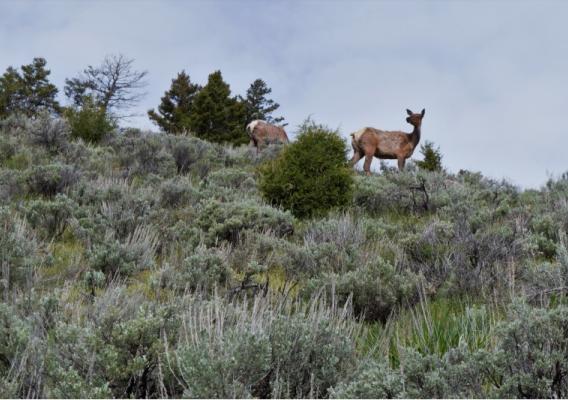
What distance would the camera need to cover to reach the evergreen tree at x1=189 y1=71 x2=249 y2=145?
103 ft

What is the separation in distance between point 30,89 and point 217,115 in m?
12.8

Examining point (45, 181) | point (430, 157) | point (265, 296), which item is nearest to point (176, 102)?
point (430, 157)

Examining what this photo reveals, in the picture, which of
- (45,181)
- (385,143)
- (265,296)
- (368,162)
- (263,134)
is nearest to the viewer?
(265,296)

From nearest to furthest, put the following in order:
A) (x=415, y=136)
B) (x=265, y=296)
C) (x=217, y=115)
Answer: (x=265, y=296)
(x=415, y=136)
(x=217, y=115)

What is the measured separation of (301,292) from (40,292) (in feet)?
6.27

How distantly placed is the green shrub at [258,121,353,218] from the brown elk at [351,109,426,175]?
15.6 ft

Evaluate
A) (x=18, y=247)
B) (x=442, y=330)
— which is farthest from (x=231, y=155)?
(x=442, y=330)

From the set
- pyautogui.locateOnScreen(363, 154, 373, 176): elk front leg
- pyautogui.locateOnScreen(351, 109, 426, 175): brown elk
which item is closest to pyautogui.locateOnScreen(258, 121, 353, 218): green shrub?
pyautogui.locateOnScreen(363, 154, 373, 176): elk front leg

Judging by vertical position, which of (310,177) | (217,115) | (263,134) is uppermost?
(217,115)

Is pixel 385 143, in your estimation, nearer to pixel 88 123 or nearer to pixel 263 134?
pixel 263 134

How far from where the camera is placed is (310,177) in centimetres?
857

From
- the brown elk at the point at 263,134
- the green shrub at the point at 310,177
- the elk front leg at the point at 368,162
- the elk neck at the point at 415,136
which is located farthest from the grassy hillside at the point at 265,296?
the brown elk at the point at 263,134

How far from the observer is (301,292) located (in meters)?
4.28

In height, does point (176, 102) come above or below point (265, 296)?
above
